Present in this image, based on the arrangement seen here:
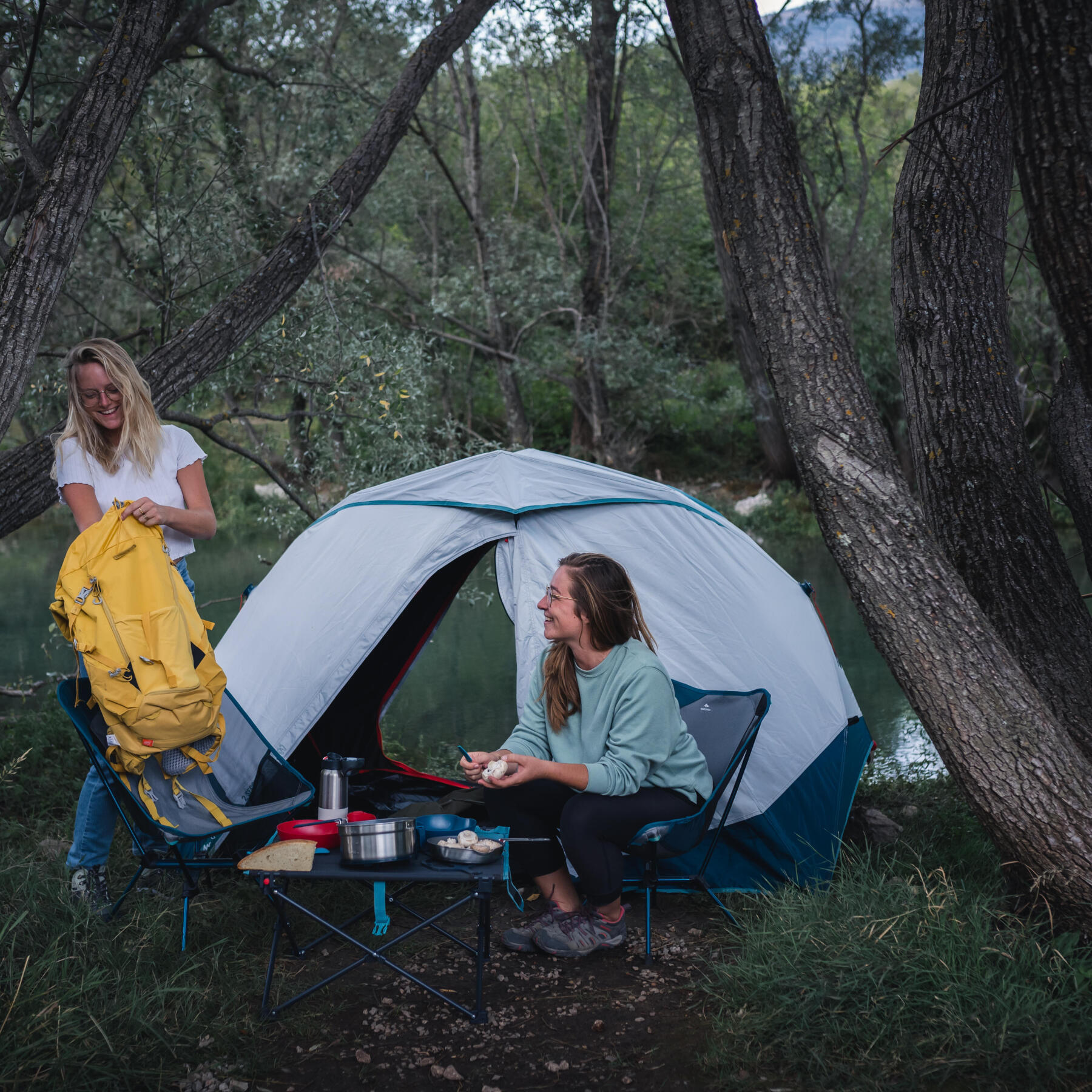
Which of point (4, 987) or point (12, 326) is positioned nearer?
point (4, 987)

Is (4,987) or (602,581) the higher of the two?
(602,581)

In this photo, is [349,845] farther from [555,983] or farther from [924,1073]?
[924,1073]

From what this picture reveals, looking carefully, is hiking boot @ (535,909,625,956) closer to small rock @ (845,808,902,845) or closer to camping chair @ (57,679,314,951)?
camping chair @ (57,679,314,951)

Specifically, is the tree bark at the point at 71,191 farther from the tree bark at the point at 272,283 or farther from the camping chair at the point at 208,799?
the camping chair at the point at 208,799

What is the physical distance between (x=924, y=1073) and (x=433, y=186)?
1364 centimetres

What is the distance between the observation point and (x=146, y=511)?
107 inches

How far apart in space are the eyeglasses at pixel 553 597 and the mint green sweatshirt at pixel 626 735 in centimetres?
19

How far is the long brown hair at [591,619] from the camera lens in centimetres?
275

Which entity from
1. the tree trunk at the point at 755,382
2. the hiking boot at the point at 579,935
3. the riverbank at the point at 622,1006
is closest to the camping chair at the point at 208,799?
the riverbank at the point at 622,1006

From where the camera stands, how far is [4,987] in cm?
225

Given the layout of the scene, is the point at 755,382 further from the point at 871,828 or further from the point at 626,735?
the point at 626,735

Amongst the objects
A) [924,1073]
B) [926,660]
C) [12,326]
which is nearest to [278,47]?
[12,326]

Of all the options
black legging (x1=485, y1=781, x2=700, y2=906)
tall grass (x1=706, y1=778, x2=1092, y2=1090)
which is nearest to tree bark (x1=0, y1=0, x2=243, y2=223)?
black legging (x1=485, y1=781, x2=700, y2=906)

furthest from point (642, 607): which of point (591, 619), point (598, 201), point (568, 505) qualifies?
point (598, 201)
